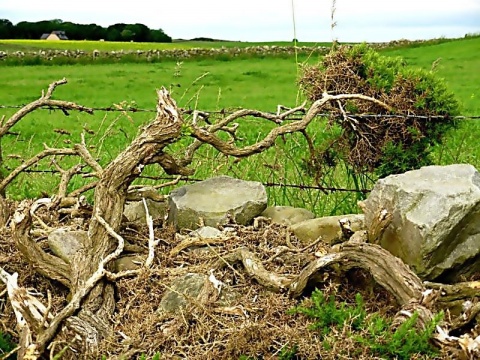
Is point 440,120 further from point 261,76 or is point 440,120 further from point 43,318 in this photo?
point 261,76

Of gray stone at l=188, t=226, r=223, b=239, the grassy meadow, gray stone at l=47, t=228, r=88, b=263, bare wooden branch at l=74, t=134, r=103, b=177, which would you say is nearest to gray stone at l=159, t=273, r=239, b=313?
gray stone at l=188, t=226, r=223, b=239

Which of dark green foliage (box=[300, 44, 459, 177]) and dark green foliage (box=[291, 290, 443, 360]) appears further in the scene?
dark green foliage (box=[300, 44, 459, 177])

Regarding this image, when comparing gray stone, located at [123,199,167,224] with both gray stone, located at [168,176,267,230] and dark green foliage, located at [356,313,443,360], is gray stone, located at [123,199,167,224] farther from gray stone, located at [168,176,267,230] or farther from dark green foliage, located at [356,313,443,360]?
dark green foliage, located at [356,313,443,360]

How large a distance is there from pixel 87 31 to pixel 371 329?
4695cm

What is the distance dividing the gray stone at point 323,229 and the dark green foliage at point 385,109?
535mm

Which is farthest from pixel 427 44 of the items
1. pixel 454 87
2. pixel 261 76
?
pixel 454 87

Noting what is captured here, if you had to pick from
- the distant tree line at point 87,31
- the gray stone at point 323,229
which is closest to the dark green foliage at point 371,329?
the gray stone at point 323,229

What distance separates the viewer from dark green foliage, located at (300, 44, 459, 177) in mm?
4914

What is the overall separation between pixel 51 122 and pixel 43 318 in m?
12.7

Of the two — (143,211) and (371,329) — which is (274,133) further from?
(371,329)

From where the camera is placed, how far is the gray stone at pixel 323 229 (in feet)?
15.2

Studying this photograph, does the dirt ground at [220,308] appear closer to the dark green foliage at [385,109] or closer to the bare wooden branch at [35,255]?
the bare wooden branch at [35,255]

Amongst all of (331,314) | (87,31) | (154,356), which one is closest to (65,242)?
(154,356)

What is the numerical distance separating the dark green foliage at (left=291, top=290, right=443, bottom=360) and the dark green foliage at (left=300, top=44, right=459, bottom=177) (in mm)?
1557
